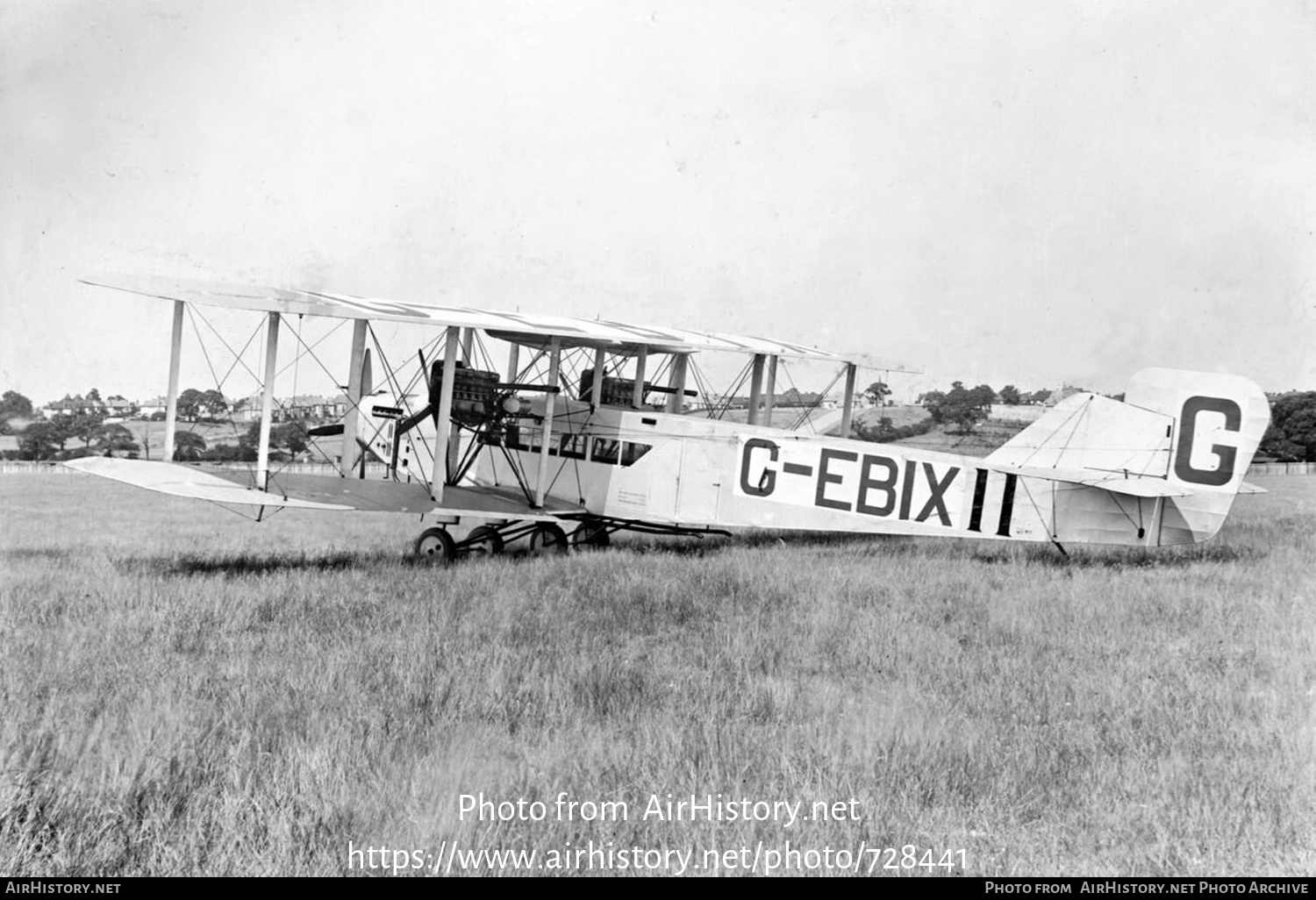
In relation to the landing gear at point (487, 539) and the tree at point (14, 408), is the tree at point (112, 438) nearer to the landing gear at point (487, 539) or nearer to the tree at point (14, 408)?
the tree at point (14, 408)

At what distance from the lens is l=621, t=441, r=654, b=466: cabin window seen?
1125cm

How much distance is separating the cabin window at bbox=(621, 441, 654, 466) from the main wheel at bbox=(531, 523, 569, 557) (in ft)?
3.91

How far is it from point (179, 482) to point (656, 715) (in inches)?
270

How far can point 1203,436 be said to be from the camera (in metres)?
9.31

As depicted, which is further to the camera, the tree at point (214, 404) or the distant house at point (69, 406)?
the distant house at point (69, 406)

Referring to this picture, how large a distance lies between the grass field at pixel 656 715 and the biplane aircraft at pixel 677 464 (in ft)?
3.80

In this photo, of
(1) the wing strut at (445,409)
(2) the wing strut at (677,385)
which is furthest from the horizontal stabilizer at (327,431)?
(2) the wing strut at (677,385)

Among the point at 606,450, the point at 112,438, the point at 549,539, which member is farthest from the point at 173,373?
the point at 112,438

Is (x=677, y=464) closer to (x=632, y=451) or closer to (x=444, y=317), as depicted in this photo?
(x=632, y=451)

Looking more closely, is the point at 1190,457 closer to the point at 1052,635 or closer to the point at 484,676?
the point at 1052,635

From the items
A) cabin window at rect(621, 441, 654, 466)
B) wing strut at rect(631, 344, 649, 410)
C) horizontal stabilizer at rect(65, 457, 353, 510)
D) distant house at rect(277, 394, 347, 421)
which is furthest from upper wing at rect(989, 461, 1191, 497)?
distant house at rect(277, 394, 347, 421)

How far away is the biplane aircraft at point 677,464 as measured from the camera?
30.3 feet

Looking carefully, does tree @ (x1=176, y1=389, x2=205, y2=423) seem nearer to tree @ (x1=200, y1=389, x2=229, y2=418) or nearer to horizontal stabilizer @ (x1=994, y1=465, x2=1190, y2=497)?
tree @ (x1=200, y1=389, x2=229, y2=418)
